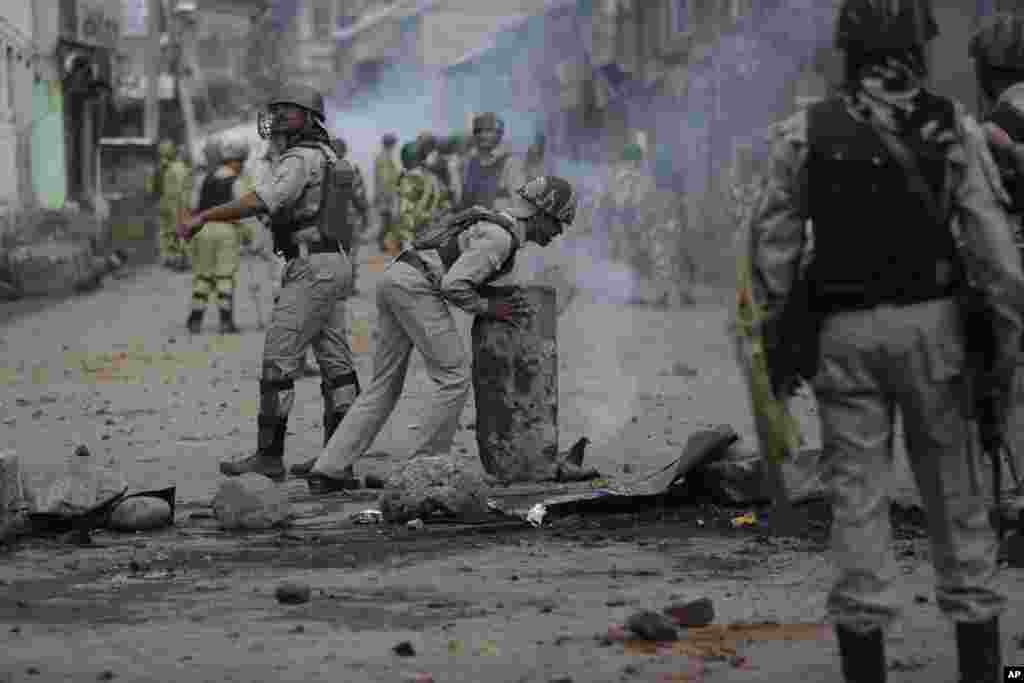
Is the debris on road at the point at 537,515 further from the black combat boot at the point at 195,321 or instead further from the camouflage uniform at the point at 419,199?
the black combat boot at the point at 195,321

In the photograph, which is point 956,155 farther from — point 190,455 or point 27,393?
point 27,393

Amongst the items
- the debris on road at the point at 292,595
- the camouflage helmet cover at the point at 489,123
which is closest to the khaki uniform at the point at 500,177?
the camouflage helmet cover at the point at 489,123

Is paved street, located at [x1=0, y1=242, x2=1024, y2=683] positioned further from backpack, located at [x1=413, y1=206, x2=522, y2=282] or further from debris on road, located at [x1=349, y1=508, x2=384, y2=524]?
backpack, located at [x1=413, y1=206, x2=522, y2=282]

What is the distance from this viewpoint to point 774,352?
531 centimetres

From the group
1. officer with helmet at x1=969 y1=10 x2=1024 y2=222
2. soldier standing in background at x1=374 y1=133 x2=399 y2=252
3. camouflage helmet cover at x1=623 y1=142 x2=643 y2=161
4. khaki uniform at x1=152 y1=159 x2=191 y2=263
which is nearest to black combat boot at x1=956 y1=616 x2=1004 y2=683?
officer with helmet at x1=969 y1=10 x2=1024 y2=222

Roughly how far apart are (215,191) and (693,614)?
1330 centimetres

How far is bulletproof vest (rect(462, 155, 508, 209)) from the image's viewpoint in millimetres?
16547

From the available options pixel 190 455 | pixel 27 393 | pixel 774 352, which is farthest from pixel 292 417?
pixel 774 352

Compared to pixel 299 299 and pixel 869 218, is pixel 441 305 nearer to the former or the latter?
pixel 299 299

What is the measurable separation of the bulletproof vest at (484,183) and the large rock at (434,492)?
797cm

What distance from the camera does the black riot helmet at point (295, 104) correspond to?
1020 cm

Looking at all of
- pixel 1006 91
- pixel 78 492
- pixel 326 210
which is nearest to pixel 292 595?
pixel 78 492

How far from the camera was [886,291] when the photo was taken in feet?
16.8

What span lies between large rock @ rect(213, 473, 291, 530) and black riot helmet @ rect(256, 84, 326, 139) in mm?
2227
